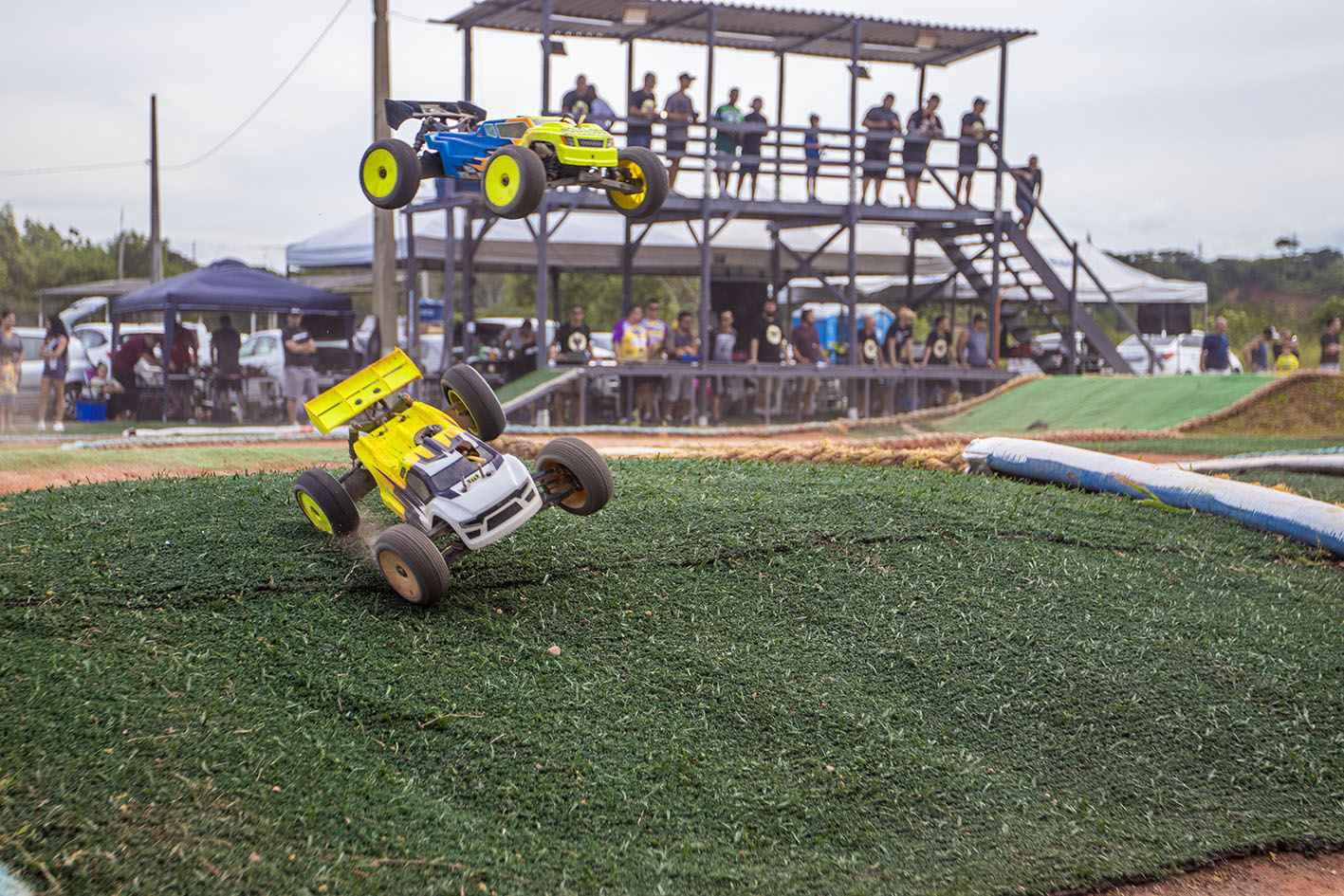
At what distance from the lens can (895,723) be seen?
4.81m

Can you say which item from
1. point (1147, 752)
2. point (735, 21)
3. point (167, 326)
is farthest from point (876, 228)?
point (1147, 752)

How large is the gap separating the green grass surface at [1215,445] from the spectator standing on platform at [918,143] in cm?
833

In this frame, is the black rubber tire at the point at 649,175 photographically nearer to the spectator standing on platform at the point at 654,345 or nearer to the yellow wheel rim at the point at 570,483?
the yellow wheel rim at the point at 570,483

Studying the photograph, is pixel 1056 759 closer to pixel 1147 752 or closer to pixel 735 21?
pixel 1147 752

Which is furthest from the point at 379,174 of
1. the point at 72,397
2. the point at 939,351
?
the point at 72,397

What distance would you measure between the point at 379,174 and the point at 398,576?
8.43 ft

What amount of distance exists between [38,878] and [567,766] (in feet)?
5.87

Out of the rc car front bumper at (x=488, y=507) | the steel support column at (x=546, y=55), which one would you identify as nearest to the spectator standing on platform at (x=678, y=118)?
the steel support column at (x=546, y=55)

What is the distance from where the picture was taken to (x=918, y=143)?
65.4 ft

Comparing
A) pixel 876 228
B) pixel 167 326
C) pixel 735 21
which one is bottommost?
pixel 167 326

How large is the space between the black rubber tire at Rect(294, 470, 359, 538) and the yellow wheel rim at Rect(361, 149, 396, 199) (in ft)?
5.74

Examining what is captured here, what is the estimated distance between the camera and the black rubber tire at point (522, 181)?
6176 mm

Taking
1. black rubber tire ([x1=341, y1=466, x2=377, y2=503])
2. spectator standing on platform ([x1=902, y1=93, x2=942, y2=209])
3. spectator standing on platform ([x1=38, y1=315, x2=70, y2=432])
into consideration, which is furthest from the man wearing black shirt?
black rubber tire ([x1=341, y1=466, x2=377, y2=503])

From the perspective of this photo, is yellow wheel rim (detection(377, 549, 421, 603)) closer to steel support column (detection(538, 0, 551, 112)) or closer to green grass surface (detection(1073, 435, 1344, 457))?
green grass surface (detection(1073, 435, 1344, 457))
